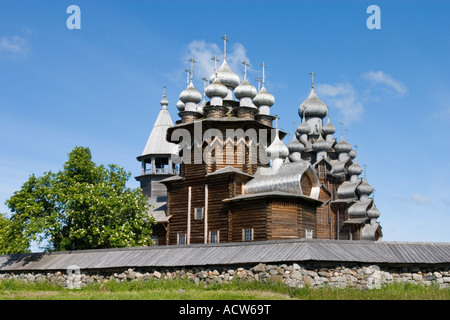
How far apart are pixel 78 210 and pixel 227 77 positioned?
12.7m

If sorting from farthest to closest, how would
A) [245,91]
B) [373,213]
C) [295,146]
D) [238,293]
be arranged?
[295,146] < [373,213] < [245,91] < [238,293]

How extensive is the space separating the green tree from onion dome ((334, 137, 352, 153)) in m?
23.2

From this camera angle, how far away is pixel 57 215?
2725cm

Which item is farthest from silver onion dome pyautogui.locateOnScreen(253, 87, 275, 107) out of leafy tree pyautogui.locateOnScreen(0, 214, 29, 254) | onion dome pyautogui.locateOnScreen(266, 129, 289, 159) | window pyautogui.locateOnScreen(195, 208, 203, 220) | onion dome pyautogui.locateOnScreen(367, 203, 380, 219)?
leafy tree pyautogui.locateOnScreen(0, 214, 29, 254)

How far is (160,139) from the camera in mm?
43688

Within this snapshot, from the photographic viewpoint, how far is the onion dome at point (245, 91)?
105 ft

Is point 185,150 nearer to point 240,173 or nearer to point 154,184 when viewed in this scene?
point 240,173

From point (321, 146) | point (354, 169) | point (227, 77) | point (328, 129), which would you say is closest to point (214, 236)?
point (227, 77)

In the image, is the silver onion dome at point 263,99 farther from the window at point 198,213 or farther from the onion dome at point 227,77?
the window at point 198,213

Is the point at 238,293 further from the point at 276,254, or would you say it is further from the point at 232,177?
the point at 232,177

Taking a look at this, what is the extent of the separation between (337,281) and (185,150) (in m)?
16.3

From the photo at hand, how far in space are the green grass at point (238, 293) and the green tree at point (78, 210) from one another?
852cm

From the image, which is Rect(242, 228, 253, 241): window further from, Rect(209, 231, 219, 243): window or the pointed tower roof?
the pointed tower roof

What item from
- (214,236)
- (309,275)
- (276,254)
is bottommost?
(309,275)
